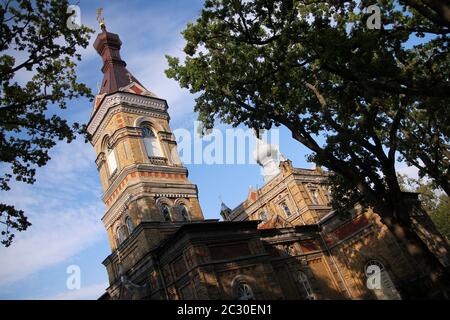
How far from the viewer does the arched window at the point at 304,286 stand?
24.1m

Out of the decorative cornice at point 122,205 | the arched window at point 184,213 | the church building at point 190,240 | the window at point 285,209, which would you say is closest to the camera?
the church building at point 190,240

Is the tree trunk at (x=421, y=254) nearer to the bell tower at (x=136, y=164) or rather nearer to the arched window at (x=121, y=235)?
the bell tower at (x=136, y=164)

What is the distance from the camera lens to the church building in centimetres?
1941

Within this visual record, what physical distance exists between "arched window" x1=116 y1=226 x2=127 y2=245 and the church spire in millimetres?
10627

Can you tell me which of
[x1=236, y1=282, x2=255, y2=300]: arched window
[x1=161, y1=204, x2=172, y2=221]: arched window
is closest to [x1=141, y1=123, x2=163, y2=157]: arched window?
[x1=161, y1=204, x2=172, y2=221]: arched window

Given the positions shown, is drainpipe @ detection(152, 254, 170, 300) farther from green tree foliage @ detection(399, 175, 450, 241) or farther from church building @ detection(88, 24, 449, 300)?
green tree foliage @ detection(399, 175, 450, 241)

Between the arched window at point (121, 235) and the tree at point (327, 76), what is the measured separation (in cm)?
1141

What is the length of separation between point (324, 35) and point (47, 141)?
10402 mm

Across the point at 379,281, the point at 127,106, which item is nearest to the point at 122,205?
the point at 127,106

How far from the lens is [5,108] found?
11375 millimetres

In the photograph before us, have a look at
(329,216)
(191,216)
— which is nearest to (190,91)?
(191,216)

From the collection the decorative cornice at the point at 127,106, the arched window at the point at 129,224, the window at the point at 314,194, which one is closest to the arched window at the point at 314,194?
the window at the point at 314,194
